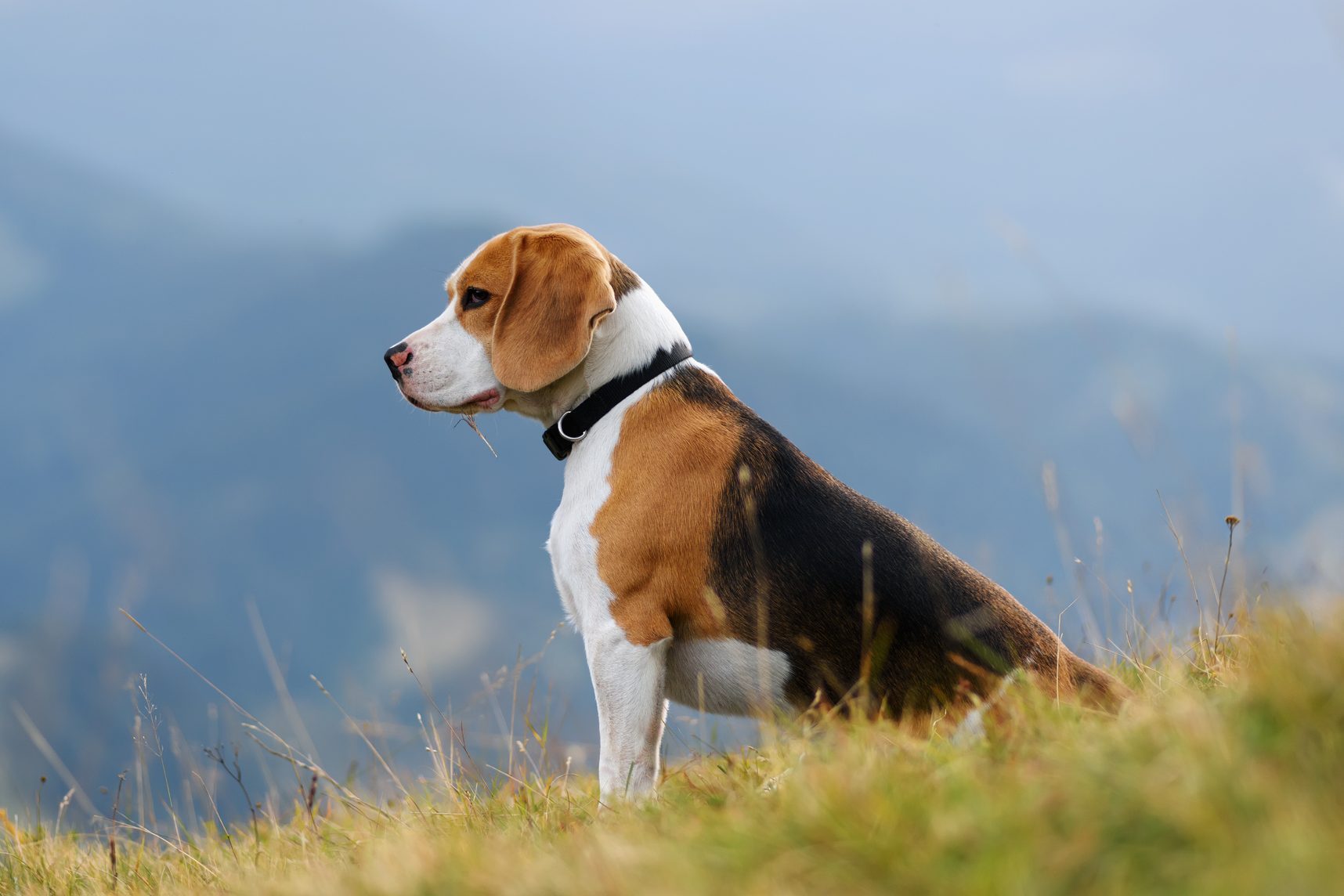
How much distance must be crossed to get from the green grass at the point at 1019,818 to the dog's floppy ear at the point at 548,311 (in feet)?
5.56

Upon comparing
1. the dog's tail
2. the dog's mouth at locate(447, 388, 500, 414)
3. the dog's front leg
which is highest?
the dog's mouth at locate(447, 388, 500, 414)

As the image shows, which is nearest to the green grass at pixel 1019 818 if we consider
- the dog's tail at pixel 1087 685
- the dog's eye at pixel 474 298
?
the dog's tail at pixel 1087 685

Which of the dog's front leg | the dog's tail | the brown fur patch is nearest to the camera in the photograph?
the dog's tail

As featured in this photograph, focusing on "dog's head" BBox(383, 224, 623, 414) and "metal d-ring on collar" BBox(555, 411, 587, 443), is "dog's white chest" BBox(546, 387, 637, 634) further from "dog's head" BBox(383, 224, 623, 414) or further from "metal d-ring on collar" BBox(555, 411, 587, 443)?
"dog's head" BBox(383, 224, 623, 414)

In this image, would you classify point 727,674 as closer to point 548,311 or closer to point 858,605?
point 858,605

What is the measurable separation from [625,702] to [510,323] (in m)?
1.46

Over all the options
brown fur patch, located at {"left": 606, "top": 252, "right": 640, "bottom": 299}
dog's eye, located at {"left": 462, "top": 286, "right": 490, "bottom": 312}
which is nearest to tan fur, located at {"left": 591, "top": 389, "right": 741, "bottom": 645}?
brown fur patch, located at {"left": 606, "top": 252, "right": 640, "bottom": 299}

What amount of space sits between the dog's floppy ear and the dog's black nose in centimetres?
35

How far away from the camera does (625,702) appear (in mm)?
3754

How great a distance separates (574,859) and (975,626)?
1.97m

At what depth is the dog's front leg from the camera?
3756 mm

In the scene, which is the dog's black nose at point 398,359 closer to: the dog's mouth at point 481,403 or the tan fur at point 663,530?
the dog's mouth at point 481,403

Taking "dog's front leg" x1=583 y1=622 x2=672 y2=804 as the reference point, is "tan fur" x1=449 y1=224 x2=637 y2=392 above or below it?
above

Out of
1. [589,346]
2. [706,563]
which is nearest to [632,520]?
[706,563]
